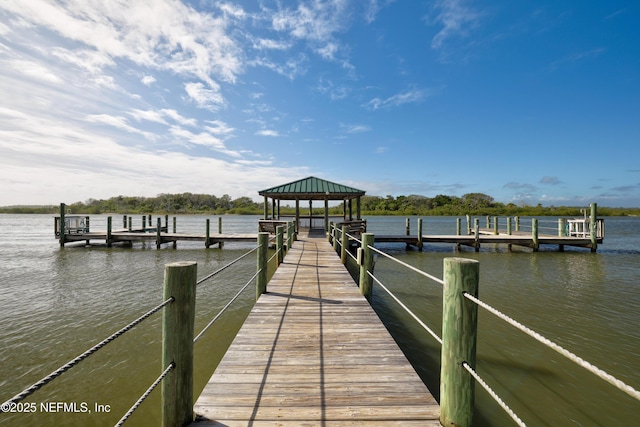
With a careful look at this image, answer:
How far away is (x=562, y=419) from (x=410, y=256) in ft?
42.4

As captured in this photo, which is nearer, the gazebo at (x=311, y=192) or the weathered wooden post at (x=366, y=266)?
the weathered wooden post at (x=366, y=266)

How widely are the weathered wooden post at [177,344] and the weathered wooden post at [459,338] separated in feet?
6.44

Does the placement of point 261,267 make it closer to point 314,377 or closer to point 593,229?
point 314,377

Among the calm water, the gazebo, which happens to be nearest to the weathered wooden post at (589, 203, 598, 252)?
the calm water

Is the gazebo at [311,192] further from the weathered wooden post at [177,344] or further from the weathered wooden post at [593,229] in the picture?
the weathered wooden post at [177,344]

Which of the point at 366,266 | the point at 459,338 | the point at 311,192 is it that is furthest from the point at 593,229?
the point at 459,338

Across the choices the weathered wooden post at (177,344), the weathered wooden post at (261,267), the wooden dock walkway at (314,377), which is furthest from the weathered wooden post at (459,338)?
the weathered wooden post at (261,267)

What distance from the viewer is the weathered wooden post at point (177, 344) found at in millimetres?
2170

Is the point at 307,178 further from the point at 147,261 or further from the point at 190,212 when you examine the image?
the point at 190,212

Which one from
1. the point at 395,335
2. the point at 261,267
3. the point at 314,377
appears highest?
the point at 261,267

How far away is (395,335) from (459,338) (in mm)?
4355

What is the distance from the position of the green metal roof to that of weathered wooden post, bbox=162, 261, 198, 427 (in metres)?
14.8

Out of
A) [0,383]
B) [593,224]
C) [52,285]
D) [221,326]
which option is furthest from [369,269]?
[593,224]

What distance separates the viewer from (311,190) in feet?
56.3
